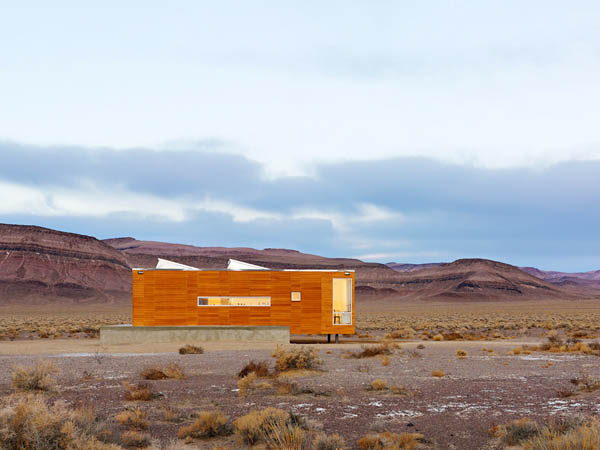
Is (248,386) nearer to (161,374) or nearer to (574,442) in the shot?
(161,374)

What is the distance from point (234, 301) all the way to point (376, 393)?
16147mm

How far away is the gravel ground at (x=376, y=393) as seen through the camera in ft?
30.5

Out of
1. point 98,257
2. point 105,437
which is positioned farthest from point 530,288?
point 105,437

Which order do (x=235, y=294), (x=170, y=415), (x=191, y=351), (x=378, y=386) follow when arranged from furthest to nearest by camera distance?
(x=235, y=294) → (x=191, y=351) → (x=378, y=386) → (x=170, y=415)

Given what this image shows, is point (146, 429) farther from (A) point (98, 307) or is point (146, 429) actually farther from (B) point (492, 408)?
(A) point (98, 307)

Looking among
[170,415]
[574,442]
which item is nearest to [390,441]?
[574,442]

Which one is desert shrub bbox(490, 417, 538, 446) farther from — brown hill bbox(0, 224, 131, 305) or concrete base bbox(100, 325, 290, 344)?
brown hill bbox(0, 224, 131, 305)

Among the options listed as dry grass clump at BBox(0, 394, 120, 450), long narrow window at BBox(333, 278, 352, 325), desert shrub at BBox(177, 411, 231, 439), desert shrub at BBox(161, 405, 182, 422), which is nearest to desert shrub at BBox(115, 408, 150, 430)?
desert shrub at BBox(161, 405, 182, 422)

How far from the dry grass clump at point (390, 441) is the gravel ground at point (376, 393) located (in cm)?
21

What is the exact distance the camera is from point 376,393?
39.2 feet

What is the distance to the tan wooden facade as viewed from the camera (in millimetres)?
27219

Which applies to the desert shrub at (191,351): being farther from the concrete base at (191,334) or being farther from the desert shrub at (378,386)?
the desert shrub at (378,386)

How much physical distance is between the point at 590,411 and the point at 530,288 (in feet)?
423

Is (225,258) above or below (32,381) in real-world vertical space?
above
